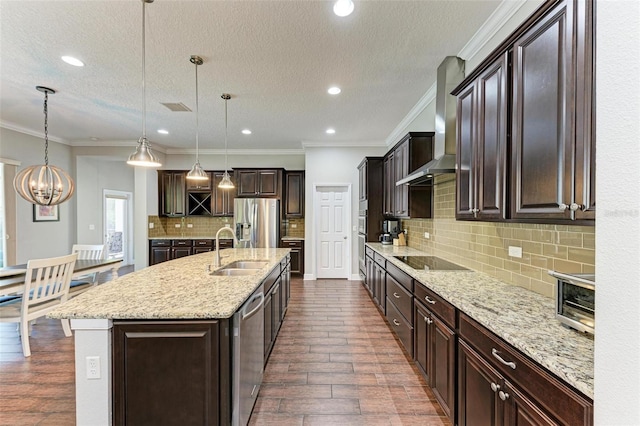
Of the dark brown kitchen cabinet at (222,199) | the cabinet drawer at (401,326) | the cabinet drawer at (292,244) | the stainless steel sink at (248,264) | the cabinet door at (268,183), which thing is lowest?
the cabinet drawer at (401,326)

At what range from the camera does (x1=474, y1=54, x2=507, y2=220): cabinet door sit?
1.68 metres

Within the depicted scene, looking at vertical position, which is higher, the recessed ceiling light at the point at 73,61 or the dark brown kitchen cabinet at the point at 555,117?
the recessed ceiling light at the point at 73,61

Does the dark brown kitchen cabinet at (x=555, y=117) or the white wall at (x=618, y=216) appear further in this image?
the dark brown kitchen cabinet at (x=555, y=117)

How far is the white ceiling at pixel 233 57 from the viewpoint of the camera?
7.08ft

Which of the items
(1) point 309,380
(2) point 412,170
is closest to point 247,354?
(1) point 309,380

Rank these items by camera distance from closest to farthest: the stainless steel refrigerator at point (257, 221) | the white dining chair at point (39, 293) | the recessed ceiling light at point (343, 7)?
the recessed ceiling light at point (343, 7) < the white dining chair at point (39, 293) < the stainless steel refrigerator at point (257, 221)

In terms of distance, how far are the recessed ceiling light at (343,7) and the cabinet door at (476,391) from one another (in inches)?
90.2

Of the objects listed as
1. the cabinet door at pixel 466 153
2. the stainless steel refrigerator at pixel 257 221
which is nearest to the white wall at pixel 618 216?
the cabinet door at pixel 466 153

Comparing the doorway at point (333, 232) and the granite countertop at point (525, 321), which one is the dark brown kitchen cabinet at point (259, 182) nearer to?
the doorway at point (333, 232)

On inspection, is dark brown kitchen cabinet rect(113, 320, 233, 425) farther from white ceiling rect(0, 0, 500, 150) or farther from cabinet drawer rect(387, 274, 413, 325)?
white ceiling rect(0, 0, 500, 150)

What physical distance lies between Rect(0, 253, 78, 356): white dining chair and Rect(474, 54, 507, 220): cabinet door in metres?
3.86

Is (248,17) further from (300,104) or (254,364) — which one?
(254,364)

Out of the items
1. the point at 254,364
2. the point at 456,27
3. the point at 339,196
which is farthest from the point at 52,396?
the point at 339,196

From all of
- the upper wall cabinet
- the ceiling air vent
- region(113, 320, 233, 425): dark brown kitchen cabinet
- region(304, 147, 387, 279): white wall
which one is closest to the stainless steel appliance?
the upper wall cabinet
